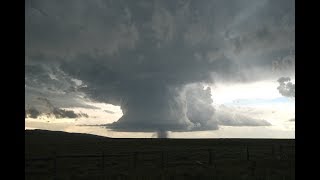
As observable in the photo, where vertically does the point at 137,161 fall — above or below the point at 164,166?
below

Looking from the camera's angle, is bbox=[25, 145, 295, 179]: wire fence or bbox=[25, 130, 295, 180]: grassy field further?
bbox=[25, 145, 295, 179]: wire fence

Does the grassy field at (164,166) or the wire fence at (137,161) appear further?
the wire fence at (137,161)

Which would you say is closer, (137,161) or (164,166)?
(164,166)
